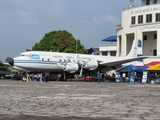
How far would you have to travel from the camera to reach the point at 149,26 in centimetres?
5956

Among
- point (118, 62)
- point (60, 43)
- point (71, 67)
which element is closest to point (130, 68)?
point (118, 62)

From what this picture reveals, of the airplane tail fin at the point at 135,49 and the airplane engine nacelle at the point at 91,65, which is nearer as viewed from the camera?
the airplane engine nacelle at the point at 91,65

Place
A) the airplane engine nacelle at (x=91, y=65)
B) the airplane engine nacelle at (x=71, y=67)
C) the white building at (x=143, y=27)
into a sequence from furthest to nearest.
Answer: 1. the white building at (x=143, y=27)
2. the airplane engine nacelle at (x=91, y=65)
3. the airplane engine nacelle at (x=71, y=67)

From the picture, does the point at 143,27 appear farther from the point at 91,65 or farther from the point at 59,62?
the point at 59,62

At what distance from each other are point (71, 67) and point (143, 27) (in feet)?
71.8

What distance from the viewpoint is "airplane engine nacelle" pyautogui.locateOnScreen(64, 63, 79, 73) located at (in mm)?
43562

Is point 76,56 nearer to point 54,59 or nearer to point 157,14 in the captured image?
point 54,59

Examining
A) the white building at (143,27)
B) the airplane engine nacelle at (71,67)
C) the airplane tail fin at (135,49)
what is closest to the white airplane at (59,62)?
the airplane engine nacelle at (71,67)

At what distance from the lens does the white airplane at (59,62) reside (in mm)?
41188

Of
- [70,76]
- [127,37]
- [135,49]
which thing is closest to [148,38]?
[127,37]

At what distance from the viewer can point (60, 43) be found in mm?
85938

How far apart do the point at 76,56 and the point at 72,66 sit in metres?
2.93

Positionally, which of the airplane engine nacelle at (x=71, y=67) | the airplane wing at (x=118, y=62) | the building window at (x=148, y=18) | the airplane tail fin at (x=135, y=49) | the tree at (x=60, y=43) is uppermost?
the building window at (x=148, y=18)

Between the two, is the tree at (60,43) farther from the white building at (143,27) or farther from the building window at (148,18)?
the building window at (148,18)
